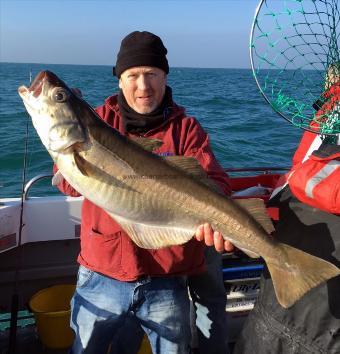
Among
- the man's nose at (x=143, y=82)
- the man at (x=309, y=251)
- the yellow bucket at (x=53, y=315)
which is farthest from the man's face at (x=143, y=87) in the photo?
the yellow bucket at (x=53, y=315)

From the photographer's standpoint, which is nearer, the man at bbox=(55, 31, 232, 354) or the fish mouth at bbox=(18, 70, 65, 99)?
the fish mouth at bbox=(18, 70, 65, 99)

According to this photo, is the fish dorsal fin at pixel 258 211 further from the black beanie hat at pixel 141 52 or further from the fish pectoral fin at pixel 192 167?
the black beanie hat at pixel 141 52

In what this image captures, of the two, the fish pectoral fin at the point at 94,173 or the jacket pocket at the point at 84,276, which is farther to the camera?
the jacket pocket at the point at 84,276

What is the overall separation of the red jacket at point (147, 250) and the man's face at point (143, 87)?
0.48 ft

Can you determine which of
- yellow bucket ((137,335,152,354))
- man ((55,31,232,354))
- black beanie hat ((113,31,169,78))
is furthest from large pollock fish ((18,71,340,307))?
yellow bucket ((137,335,152,354))

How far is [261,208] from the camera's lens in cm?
270

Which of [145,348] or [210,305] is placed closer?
[210,305]

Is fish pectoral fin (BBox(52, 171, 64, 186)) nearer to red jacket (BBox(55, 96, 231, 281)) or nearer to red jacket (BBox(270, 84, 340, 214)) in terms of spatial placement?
red jacket (BBox(55, 96, 231, 281))

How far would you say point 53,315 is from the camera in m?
4.11

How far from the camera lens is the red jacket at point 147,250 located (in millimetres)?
2904

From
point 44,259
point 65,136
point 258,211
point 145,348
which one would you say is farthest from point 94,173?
point 44,259

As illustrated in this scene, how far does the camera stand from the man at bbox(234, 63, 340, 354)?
241cm

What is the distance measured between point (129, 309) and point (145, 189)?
877 mm

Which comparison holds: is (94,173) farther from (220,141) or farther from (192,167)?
(220,141)
